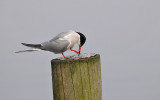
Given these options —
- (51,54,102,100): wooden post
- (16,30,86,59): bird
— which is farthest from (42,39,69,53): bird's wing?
(51,54,102,100): wooden post

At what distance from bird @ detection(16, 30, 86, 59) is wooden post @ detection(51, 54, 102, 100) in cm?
104

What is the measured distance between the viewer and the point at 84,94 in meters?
3.77

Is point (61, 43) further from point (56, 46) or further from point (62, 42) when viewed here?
point (56, 46)

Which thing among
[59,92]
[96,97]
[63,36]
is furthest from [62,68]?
[63,36]

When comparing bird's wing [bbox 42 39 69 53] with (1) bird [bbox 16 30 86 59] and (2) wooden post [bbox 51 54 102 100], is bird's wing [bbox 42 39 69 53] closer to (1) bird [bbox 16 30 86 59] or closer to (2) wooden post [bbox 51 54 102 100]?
(1) bird [bbox 16 30 86 59]

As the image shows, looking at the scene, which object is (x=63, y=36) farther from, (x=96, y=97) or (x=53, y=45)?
(x=96, y=97)

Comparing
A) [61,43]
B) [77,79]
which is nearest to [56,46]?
[61,43]

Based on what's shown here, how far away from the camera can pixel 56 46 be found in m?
4.95

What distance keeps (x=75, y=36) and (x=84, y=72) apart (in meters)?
1.46

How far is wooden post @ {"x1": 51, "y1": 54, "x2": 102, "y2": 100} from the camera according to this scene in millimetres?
3715

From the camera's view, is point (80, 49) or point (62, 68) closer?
point (62, 68)

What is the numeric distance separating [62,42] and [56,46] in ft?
0.56

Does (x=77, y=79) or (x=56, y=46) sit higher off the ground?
(x=56, y=46)

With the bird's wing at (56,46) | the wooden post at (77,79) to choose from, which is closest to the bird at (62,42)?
the bird's wing at (56,46)
